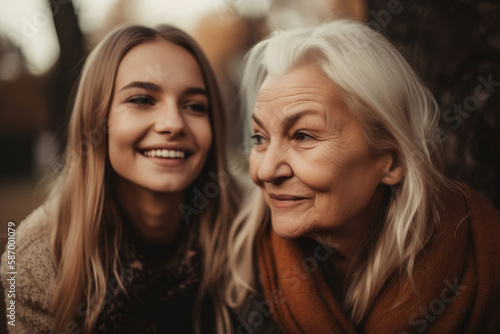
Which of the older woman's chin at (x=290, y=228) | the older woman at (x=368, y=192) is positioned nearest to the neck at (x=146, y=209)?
the older woman at (x=368, y=192)

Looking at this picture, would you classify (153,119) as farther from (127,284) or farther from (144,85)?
(127,284)

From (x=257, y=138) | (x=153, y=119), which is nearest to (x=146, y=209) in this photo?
(x=153, y=119)

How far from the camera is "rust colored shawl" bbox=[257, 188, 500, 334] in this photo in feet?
5.05

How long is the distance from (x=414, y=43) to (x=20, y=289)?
2.37 meters

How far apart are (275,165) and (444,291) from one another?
83 cm

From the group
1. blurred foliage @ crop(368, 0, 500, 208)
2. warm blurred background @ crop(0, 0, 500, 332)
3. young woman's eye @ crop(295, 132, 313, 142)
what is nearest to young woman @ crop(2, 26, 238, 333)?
warm blurred background @ crop(0, 0, 500, 332)

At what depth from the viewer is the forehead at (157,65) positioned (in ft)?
5.84

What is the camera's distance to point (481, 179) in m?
2.10

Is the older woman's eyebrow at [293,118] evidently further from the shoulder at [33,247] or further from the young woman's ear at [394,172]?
the shoulder at [33,247]

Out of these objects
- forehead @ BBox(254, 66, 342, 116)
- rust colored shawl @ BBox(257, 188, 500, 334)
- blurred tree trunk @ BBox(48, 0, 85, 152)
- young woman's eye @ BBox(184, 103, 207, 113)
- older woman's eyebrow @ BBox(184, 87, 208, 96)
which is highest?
blurred tree trunk @ BBox(48, 0, 85, 152)

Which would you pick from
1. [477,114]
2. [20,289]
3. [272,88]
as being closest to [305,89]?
[272,88]

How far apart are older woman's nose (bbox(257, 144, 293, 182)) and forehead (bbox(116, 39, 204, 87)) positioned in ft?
1.94

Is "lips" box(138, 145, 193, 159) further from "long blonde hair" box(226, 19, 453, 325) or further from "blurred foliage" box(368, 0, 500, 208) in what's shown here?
"blurred foliage" box(368, 0, 500, 208)

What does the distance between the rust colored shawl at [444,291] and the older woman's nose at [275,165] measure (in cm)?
47
